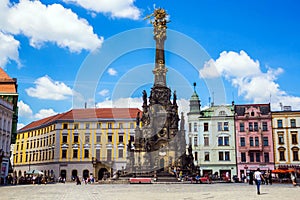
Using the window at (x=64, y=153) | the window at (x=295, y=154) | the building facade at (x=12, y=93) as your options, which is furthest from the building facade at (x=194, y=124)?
the building facade at (x=12, y=93)

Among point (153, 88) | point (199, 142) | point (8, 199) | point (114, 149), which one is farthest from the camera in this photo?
point (114, 149)

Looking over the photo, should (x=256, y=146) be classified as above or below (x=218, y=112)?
below

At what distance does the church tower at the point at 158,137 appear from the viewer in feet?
132

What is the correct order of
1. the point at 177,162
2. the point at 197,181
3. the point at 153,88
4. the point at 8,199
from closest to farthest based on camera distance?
the point at 8,199 → the point at 197,181 → the point at 177,162 → the point at 153,88

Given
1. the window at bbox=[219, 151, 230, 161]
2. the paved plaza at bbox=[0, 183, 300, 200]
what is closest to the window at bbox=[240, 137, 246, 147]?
the window at bbox=[219, 151, 230, 161]

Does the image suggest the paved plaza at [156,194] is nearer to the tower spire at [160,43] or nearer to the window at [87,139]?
the tower spire at [160,43]

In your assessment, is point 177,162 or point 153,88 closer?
point 177,162

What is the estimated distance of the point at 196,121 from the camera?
66312mm

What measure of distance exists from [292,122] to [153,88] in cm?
2970

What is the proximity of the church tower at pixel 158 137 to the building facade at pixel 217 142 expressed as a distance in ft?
75.9

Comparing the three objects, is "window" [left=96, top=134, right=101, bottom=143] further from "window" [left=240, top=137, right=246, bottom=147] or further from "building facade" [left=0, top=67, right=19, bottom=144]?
"window" [left=240, top=137, right=246, bottom=147]

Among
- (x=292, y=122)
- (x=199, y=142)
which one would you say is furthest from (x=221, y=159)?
(x=292, y=122)

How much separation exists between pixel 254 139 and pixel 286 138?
5.21m

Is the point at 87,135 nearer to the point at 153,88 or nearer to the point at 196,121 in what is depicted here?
the point at 196,121
